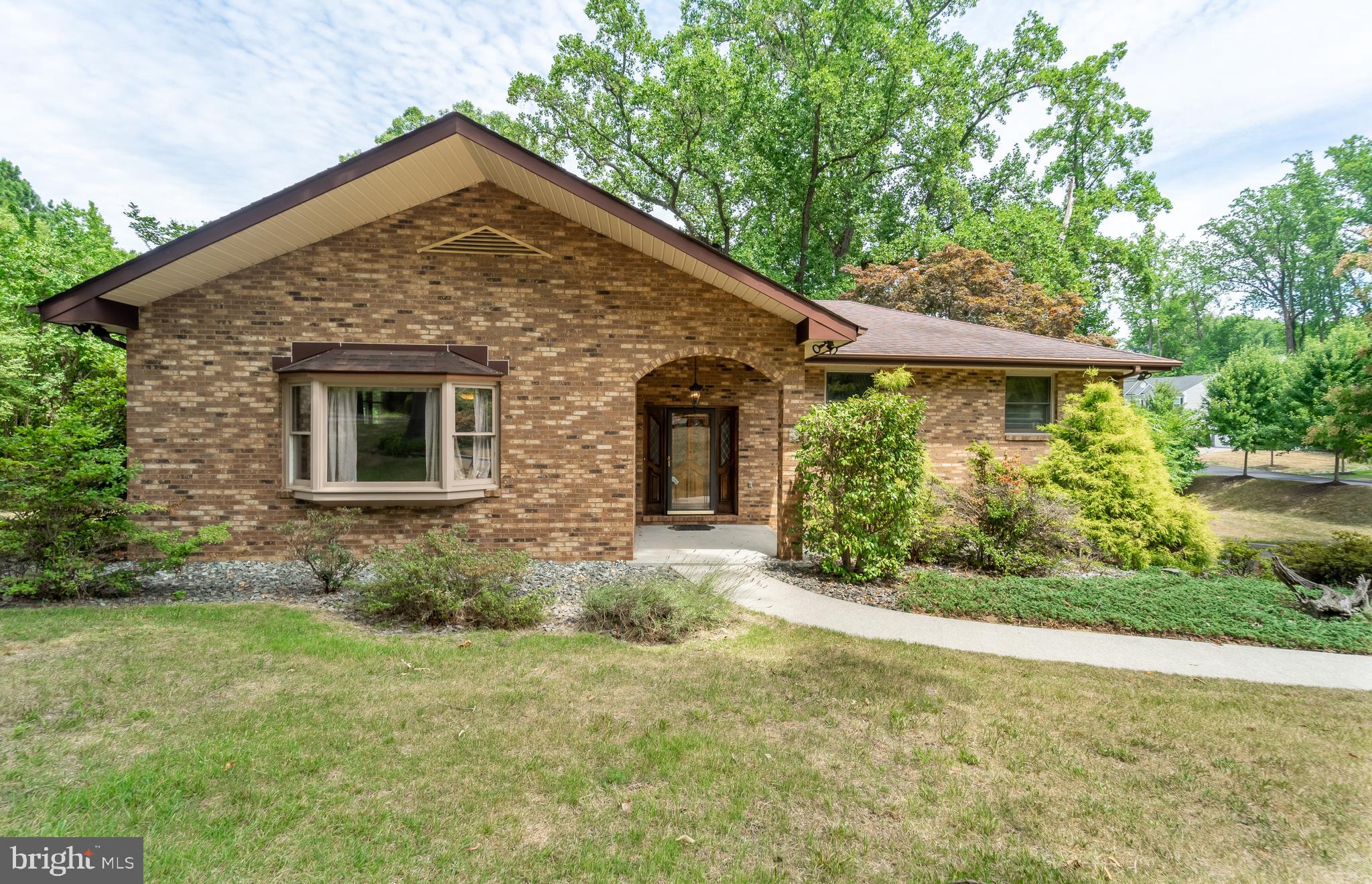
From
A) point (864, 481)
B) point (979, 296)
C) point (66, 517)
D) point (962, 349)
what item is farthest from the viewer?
point (979, 296)

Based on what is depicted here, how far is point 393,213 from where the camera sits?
28.0 ft

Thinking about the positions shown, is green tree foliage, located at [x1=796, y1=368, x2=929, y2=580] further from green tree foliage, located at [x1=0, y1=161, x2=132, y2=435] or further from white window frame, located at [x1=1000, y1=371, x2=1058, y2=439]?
green tree foliage, located at [x1=0, y1=161, x2=132, y2=435]

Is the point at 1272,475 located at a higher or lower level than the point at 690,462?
lower

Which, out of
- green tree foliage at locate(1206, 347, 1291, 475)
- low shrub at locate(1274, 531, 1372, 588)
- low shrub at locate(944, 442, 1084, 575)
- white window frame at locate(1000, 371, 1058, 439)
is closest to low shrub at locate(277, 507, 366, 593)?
low shrub at locate(944, 442, 1084, 575)

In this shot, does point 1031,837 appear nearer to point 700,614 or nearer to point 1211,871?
point 1211,871

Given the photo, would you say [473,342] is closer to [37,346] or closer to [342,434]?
[342,434]

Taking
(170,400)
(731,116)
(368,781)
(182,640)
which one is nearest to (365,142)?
(731,116)

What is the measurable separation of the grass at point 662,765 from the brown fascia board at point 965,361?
247 inches

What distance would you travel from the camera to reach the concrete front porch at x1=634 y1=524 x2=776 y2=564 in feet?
29.8

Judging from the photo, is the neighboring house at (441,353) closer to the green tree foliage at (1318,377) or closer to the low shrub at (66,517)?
the low shrub at (66,517)

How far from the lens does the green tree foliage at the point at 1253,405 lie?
22297 millimetres

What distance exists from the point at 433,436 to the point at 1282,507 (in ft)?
86.7

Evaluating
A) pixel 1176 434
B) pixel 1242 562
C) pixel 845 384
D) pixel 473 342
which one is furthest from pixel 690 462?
pixel 1176 434

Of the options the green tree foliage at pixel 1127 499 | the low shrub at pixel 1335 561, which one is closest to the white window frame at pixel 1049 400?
the green tree foliage at pixel 1127 499
